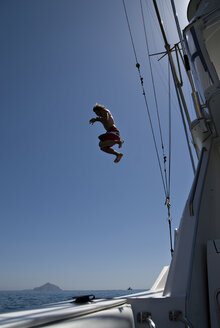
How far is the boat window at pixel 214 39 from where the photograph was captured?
4.69 metres

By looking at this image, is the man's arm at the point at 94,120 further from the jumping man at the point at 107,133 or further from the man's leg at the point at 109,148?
the man's leg at the point at 109,148

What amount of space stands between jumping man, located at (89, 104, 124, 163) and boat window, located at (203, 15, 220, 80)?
8.06 ft

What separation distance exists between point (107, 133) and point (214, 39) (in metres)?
3.00

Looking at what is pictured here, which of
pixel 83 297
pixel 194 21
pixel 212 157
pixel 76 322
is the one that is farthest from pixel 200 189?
pixel 194 21

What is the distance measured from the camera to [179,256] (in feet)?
9.25

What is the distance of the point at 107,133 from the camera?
5395 mm

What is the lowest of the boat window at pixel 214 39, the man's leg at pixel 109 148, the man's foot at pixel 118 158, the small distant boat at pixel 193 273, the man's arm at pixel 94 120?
the small distant boat at pixel 193 273

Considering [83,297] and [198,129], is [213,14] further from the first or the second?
[83,297]

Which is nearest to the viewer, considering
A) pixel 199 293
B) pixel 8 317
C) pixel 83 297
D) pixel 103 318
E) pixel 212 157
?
pixel 8 317

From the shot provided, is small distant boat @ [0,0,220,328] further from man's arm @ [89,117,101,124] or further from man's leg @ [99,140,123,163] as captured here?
man's arm @ [89,117,101,124]

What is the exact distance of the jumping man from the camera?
535 cm

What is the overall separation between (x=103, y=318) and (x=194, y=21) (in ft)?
17.2

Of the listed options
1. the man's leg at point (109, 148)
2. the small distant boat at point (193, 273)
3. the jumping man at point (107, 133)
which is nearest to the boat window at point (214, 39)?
the small distant boat at point (193, 273)

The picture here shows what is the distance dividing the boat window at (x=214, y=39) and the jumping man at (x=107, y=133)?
2457 millimetres
